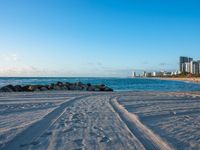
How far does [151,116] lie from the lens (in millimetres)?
10250

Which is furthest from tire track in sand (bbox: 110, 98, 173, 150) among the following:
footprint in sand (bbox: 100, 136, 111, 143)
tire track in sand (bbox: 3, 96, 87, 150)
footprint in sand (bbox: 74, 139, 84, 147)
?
tire track in sand (bbox: 3, 96, 87, 150)

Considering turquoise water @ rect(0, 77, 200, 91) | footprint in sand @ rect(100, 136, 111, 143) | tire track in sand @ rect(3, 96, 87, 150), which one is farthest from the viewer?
turquoise water @ rect(0, 77, 200, 91)

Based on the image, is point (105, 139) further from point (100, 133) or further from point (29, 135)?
point (29, 135)

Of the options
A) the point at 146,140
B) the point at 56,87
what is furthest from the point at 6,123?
the point at 56,87

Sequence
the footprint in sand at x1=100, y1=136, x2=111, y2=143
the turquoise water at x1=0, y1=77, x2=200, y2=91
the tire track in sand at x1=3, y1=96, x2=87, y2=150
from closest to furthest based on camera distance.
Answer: the tire track in sand at x1=3, y1=96, x2=87, y2=150, the footprint in sand at x1=100, y1=136, x2=111, y2=143, the turquoise water at x1=0, y1=77, x2=200, y2=91

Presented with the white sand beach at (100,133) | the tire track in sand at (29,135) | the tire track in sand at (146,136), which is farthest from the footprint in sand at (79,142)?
the tire track in sand at (146,136)

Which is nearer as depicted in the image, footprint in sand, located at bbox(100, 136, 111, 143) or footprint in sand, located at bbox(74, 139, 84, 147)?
footprint in sand, located at bbox(74, 139, 84, 147)

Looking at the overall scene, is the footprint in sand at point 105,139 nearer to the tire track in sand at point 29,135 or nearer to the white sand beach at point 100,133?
the white sand beach at point 100,133

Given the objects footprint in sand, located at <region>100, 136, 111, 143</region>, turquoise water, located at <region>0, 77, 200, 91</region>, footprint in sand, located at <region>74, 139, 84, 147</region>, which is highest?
footprint in sand, located at <region>100, 136, 111, 143</region>

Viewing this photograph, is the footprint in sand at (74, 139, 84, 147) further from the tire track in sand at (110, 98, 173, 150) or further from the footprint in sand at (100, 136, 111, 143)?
the tire track in sand at (110, 98, 173, 150)

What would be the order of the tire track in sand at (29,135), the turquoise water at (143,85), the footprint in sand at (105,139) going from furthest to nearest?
the turquoise water at (143,85)
the footprint in sand at (105,139)
the tire track in sand at (29,135)

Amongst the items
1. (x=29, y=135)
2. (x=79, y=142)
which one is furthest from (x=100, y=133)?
(x=29, y=135)

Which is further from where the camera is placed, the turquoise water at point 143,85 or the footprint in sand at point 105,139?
the turquoise water at point 143,85

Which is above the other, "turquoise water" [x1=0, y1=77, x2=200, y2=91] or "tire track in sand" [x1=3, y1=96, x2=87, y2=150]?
"tire track in sand" [x1=3, y1=96, x2=87, y2=150]
